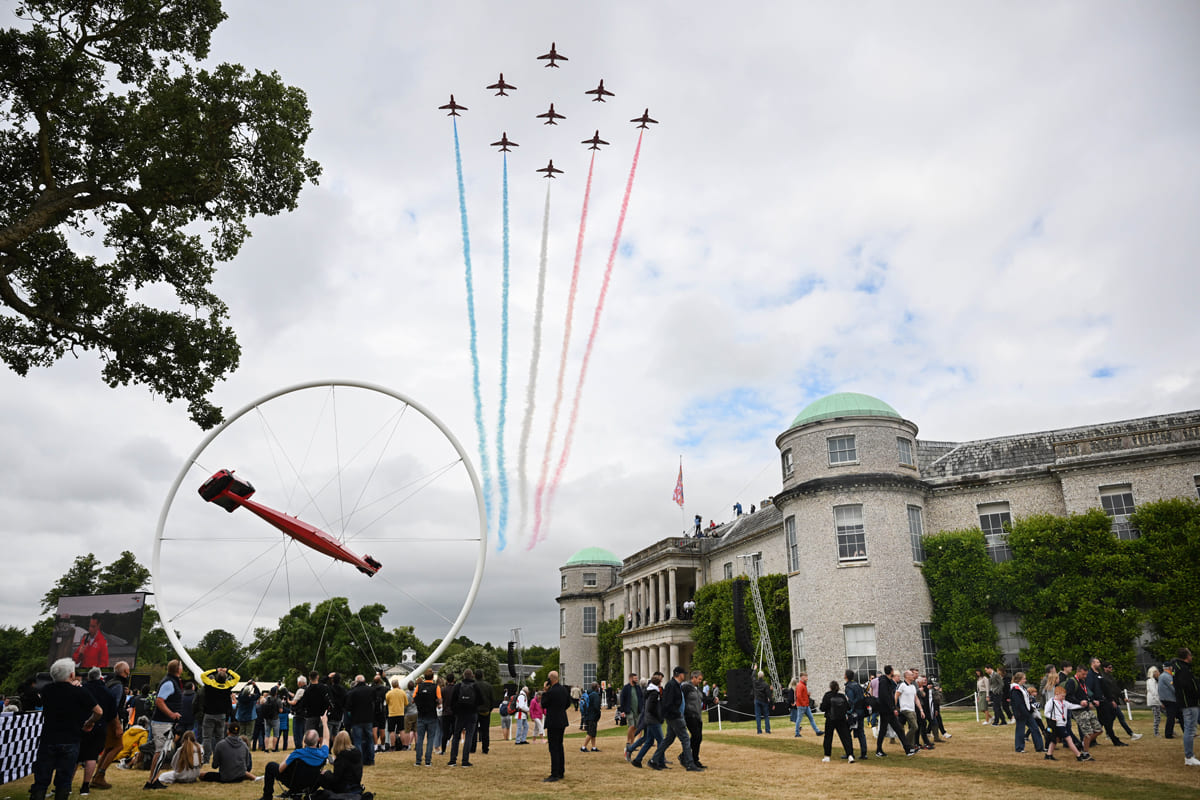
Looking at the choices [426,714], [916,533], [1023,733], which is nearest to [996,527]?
[916,533]

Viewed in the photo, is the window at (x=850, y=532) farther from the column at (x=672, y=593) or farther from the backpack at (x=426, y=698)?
the backpack at (x=426, y=698)

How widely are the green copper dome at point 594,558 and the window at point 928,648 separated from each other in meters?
40.5

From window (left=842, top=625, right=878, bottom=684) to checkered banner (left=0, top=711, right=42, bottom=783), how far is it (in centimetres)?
2864

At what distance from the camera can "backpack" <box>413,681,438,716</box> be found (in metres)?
17.9

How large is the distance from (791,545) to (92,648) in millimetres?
35359

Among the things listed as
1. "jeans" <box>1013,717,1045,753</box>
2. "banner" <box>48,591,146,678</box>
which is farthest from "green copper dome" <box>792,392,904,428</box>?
"banner" <box>48,591,146,678</box>

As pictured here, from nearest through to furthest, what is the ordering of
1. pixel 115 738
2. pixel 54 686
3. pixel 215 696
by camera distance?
pixel 54 686, pixel 115 738, pixel 215 696

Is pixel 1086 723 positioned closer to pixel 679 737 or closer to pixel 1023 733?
pixel 1023 733

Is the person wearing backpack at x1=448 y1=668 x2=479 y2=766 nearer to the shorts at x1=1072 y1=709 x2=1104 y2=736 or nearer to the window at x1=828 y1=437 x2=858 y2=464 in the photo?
the shorts at x1=1072 y1=709 x2=1104 y2=736

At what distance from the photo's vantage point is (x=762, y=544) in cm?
4428

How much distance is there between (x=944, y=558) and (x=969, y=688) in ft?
17.9

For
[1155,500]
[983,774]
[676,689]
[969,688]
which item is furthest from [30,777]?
[1155,500]

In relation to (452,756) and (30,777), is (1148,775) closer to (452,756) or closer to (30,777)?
(452,756)

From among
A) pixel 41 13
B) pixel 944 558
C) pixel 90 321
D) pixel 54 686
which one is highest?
pixel 41 13
